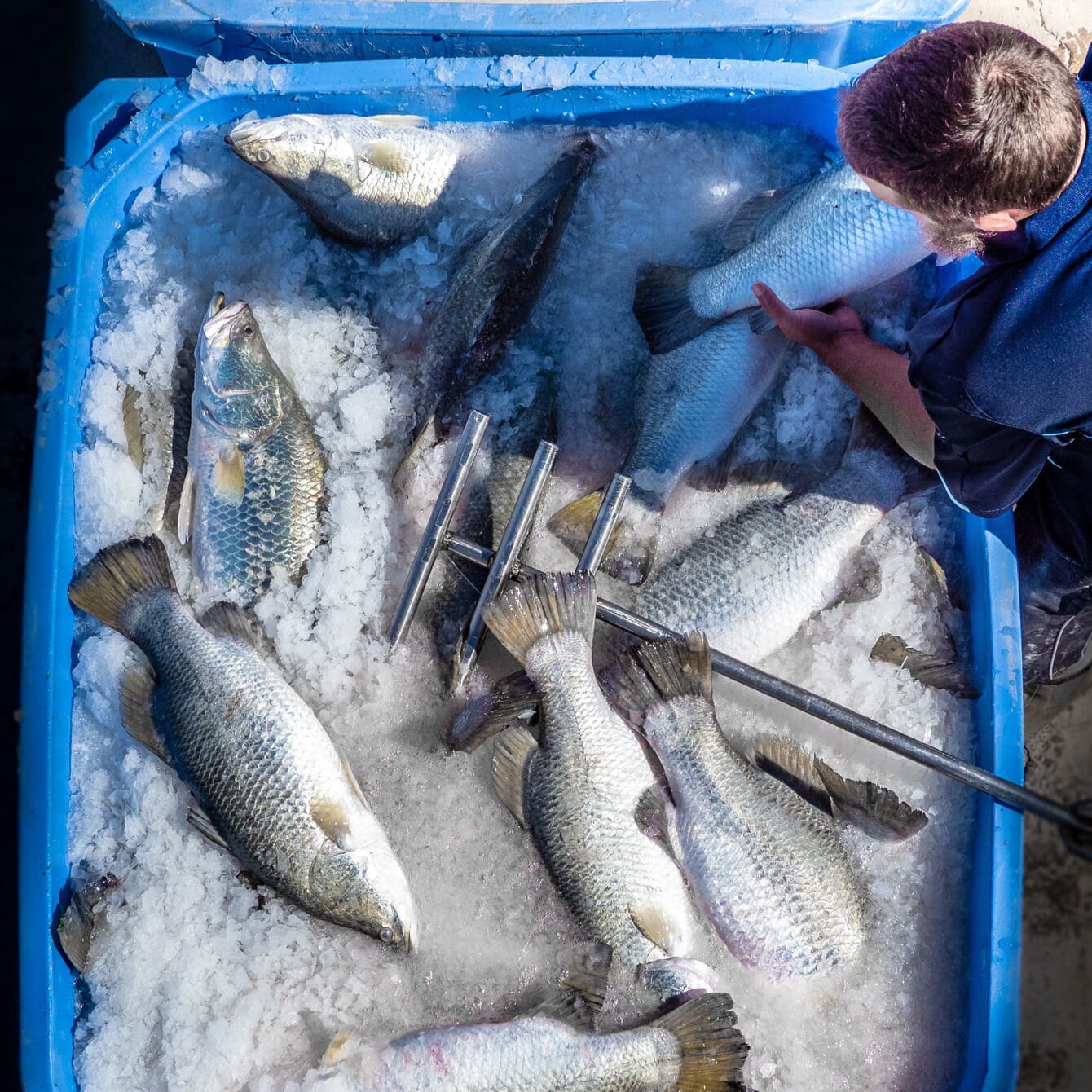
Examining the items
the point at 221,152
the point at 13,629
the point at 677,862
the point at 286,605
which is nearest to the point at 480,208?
the point at 221,152

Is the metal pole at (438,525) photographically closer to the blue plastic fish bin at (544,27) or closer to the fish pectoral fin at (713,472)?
the fish pectoral fin at (713,472)

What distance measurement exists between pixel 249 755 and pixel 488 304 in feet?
4.01

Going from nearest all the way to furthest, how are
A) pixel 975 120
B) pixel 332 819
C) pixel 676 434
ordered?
pixel 975 120
pixel 332 819
pixel 676 434

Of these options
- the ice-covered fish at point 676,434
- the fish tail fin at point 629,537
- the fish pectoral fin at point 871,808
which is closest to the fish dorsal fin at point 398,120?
the ice-covered fish at point 676,434

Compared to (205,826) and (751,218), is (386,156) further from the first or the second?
(205,826)

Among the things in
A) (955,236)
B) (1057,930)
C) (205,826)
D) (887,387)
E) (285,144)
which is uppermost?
(285,144)

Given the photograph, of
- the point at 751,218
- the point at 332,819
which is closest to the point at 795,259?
the point at 751,218

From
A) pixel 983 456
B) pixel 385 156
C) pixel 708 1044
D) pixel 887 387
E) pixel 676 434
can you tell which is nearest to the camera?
pixel 983 456

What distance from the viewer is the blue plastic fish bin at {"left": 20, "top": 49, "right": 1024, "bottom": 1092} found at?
2098 mm

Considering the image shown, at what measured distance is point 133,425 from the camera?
2.31m

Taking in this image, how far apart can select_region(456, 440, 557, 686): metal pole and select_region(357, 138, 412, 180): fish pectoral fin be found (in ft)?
2.96

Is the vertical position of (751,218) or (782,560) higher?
(751,218)

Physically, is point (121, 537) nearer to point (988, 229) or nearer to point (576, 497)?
point (576, 497)

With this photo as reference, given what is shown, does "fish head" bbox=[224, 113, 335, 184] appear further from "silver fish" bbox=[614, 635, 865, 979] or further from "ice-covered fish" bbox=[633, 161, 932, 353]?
"silver fish" bbox=[614, 635, 865, 979]
